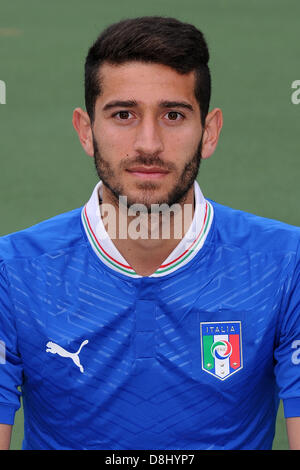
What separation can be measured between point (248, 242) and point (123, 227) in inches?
15.4

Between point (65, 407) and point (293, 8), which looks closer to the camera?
point (65, 407)

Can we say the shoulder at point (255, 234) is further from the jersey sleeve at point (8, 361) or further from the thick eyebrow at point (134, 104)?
the jersey sleeve at point (8, 361)

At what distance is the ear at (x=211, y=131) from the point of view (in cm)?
301

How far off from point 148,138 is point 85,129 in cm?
41

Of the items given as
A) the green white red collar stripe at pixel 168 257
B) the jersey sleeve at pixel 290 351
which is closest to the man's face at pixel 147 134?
the green white red collar stripe at pixel 168 257

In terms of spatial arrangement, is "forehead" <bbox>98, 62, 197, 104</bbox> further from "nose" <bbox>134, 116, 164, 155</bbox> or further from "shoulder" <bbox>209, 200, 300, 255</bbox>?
"shoulder" <bbox>209, 200, 300, 255</bbox>

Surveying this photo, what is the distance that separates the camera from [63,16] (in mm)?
10211

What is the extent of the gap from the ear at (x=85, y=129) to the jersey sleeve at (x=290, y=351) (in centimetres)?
73

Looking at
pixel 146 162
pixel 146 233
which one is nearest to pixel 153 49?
pixel 146 162

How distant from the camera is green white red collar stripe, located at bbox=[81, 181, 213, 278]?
9.53 feet

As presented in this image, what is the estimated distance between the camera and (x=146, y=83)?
2766 mm

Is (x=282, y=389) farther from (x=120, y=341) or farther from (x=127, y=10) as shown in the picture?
(x=127, y=10)
